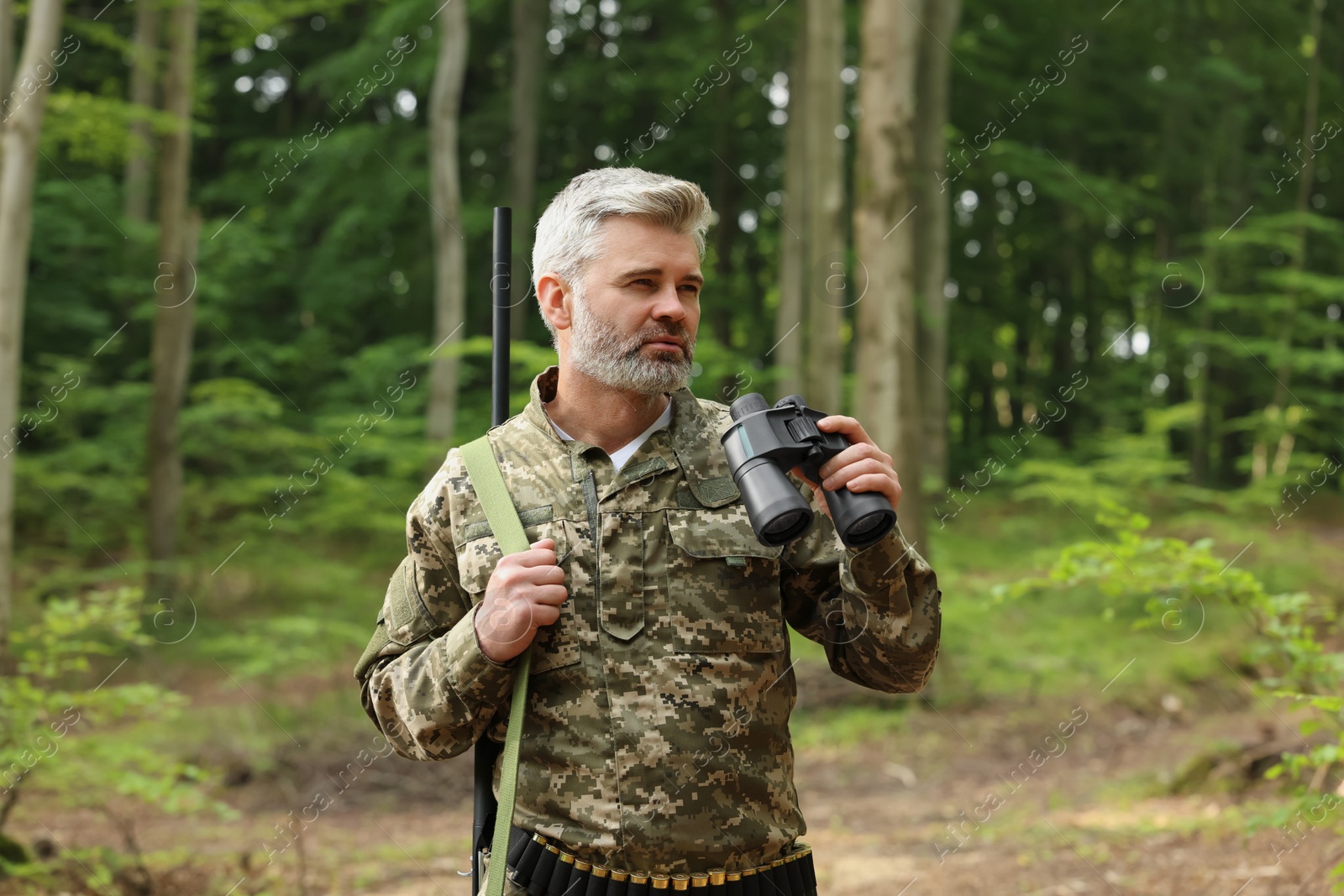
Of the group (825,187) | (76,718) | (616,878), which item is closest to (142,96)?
(825,187)

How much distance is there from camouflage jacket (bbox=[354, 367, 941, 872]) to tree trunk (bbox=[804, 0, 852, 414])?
28.7ft

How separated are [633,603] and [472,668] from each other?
31 cm

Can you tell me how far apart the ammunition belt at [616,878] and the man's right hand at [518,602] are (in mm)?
371

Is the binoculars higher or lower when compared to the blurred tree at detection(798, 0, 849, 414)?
lower

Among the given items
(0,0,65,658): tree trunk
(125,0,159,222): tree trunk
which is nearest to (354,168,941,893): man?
(0,0,65,658): tree trunk

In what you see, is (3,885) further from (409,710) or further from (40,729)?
(409,710)

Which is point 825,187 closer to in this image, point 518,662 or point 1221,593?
point 1221,593

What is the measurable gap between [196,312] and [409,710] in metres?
13.7

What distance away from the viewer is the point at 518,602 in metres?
1.96

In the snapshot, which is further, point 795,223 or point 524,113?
point 524,113

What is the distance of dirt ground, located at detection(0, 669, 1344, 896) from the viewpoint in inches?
223
